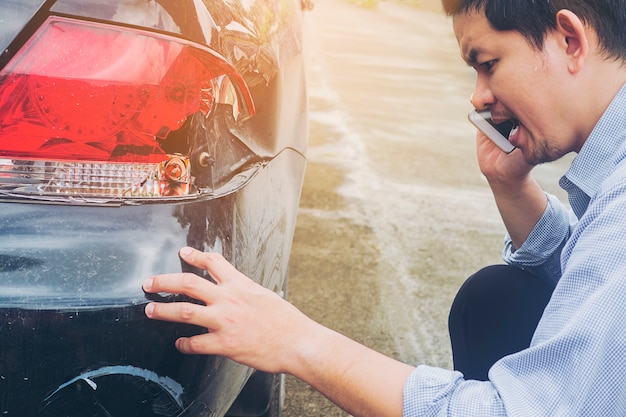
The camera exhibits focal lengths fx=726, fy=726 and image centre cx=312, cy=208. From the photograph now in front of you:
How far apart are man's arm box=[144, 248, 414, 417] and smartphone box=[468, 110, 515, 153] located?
753 mm

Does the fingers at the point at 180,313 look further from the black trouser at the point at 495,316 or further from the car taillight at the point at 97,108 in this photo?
the black trouser at the point at 495,316

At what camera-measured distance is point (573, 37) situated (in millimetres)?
1371

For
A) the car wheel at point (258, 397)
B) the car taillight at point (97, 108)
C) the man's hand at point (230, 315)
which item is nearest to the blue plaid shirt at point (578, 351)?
the man's hand at point (230, 315)

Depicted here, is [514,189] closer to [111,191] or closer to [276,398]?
[276,398]

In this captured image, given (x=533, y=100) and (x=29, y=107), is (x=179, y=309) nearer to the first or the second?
(x=29, y=107)

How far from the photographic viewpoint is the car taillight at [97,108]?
1.26 meters

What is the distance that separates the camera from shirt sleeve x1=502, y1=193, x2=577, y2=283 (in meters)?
1.98

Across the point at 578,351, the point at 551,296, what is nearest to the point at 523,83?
the point at 551,296

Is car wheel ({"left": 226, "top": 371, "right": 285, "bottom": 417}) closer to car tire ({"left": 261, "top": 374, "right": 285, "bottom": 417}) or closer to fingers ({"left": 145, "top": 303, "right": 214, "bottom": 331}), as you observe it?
car tire ({"left": 261, "top": 374, "right": 285, "bottom": 417})

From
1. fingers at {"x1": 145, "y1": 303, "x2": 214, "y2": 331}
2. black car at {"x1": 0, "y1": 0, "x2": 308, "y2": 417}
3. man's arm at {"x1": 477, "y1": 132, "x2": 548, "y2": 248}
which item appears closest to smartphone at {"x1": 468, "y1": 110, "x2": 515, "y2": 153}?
man's arm at {"x1": 477, "y1": 132, "x2": 548, "y2": 248}

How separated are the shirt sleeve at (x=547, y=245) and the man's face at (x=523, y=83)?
476mm

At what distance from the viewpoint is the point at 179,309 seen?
48.2 inches

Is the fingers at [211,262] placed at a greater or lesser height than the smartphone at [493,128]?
lesser

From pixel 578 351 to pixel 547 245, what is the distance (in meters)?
0.92
